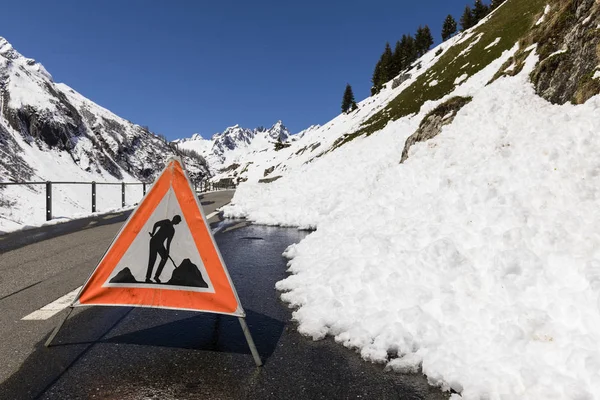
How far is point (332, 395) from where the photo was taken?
2.94 m

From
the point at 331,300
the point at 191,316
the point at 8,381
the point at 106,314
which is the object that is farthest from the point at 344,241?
the point at 8,381

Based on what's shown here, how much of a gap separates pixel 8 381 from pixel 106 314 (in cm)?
159

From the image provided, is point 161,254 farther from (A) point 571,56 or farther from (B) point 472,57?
(B) point 472,57

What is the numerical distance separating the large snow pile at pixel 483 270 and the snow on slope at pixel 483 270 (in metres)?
0.02

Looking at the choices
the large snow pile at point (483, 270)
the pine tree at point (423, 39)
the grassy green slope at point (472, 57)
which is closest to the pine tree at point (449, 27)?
the pine tree at point (423, 39)

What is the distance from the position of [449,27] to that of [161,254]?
97.9 meters

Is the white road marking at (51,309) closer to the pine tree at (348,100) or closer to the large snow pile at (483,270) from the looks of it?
the large snow pile at (483,270)

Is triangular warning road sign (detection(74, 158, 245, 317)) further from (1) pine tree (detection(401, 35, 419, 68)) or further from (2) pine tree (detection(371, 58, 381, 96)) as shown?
(2) pine tree (detection(371, 58, 381, 96))

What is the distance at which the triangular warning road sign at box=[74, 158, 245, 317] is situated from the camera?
359 centimetres

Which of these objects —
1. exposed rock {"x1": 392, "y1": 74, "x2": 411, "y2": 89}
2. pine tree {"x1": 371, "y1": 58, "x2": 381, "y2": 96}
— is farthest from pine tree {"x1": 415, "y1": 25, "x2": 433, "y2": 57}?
exposed rock {"x1": 392, "y1": 74, "x2": 411, "y2": 89}

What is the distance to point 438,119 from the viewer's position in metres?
11.9

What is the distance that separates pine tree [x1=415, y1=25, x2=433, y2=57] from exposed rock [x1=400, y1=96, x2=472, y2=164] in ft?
267

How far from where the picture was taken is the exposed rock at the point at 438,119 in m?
11.5

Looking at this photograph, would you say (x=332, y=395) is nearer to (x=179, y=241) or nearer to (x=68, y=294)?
(x=179, y=241)
